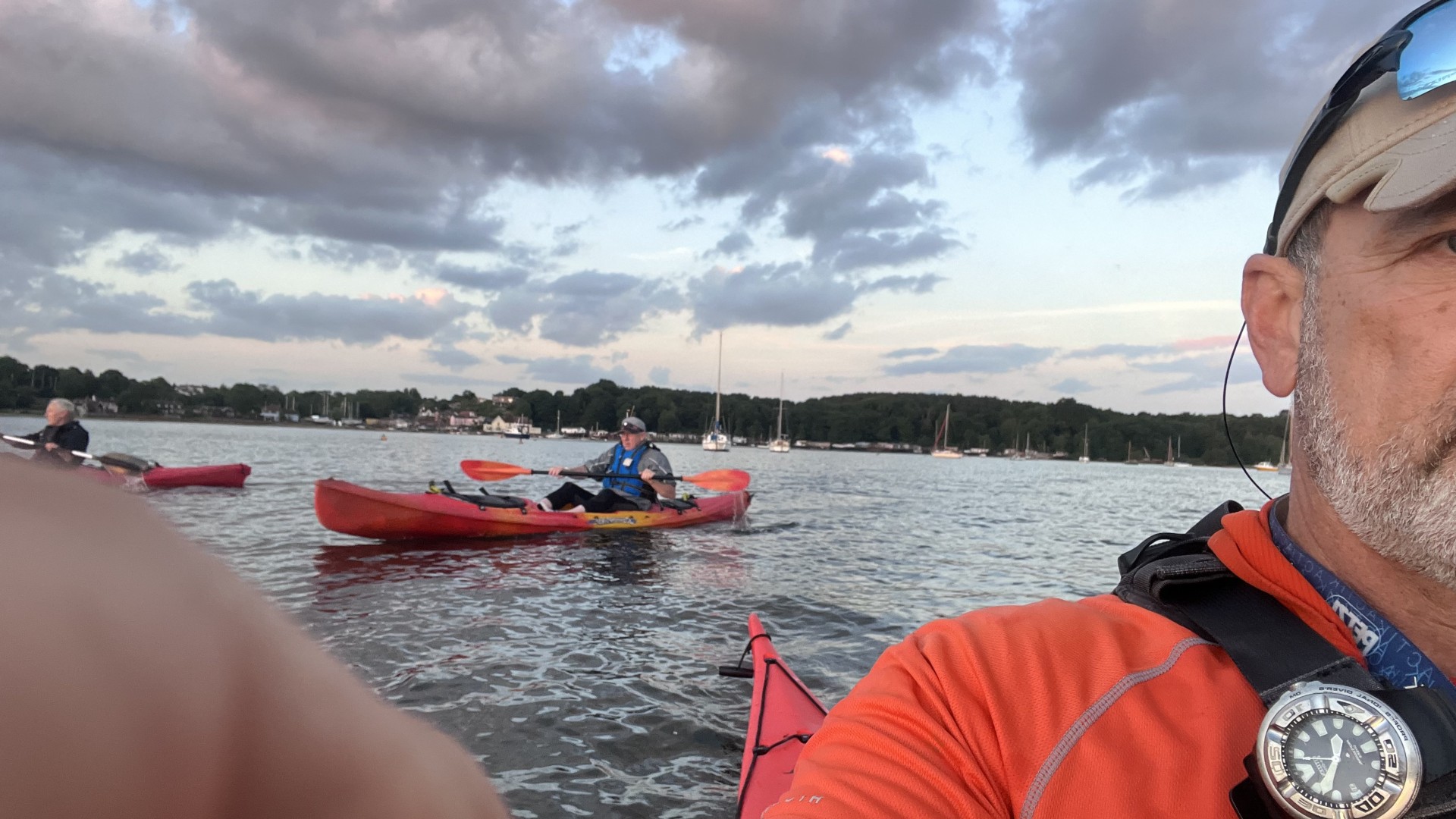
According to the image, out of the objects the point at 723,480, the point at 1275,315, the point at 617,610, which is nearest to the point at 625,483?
the point at 723,480

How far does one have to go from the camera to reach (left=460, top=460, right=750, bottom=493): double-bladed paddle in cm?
1509

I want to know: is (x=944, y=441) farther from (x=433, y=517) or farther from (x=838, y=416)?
(x=433, y=517)

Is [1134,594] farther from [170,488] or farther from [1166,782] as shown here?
[170,488]

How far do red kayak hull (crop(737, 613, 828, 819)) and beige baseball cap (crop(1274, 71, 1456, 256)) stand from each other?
2.83 m

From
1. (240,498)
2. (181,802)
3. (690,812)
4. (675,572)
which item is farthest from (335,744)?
(240,498)

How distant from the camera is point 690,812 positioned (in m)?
4.71

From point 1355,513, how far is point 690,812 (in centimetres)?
395

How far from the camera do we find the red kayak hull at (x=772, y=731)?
3.88 m

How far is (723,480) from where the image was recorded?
1830cm

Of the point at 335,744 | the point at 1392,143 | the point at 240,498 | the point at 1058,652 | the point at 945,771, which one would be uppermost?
the point at 1392,143

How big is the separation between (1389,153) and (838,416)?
383 ft

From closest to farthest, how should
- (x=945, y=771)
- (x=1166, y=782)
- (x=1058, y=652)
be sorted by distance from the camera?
(x=1166, y=782) → (x=945, y=771) → (x=1058, y=652)

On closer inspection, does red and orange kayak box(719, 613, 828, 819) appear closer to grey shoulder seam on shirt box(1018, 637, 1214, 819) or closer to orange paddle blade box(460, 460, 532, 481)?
grey shoulder seam on shirt box(1018, 637, 1214, 819)

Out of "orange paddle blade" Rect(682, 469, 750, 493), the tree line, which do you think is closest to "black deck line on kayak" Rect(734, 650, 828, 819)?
"orange paddle blade" Rect(682, 469, 750, 493)
